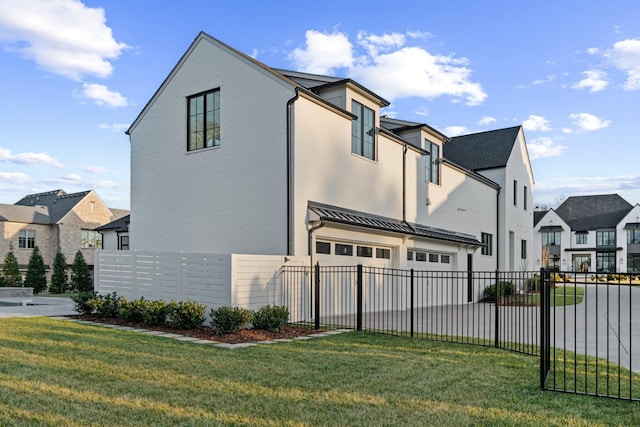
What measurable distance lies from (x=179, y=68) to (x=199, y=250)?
591 cm

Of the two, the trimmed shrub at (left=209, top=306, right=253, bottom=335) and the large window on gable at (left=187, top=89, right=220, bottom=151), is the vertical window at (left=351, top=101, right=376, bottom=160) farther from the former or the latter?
the trimmed shrub at (left=209, top=306, right=253, bottom=335)

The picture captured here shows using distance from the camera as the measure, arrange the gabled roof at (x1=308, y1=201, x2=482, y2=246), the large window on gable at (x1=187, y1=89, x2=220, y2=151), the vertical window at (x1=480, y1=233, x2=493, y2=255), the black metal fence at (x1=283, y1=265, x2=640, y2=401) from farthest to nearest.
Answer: the vertical window at (x1=480, y1=233, x2=493, y2=255) < the large window on gable at (x1=187, y1=89, x2=220, y2=151) < the gabled roof at (x1=308, y1=201, x2=482, y2=246) < the black metal fence at (x1=283, y1=265, x2=640, y2=401)

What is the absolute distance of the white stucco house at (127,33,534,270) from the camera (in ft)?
43.2

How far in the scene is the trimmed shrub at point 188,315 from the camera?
419 inches

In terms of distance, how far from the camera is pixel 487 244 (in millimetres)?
26359

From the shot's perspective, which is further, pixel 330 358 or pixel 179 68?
pixel 179 68

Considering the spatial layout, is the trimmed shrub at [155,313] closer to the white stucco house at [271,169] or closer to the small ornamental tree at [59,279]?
the white stucco house at [271,169]

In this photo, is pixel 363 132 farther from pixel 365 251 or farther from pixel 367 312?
pixel 367 312

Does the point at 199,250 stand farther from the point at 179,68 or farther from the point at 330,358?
the point at 330,358

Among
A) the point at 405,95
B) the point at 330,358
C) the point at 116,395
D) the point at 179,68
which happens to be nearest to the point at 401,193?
the point at 405,95

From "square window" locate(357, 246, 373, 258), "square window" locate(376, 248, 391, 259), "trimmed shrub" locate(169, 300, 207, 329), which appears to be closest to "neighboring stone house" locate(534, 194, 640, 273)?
"square window" locate(376, 248, 391, 259)

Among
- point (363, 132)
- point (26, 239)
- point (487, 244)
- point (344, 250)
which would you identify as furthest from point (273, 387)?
point (26, 239)

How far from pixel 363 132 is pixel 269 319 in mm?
7736

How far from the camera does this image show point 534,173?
33.5 metres
